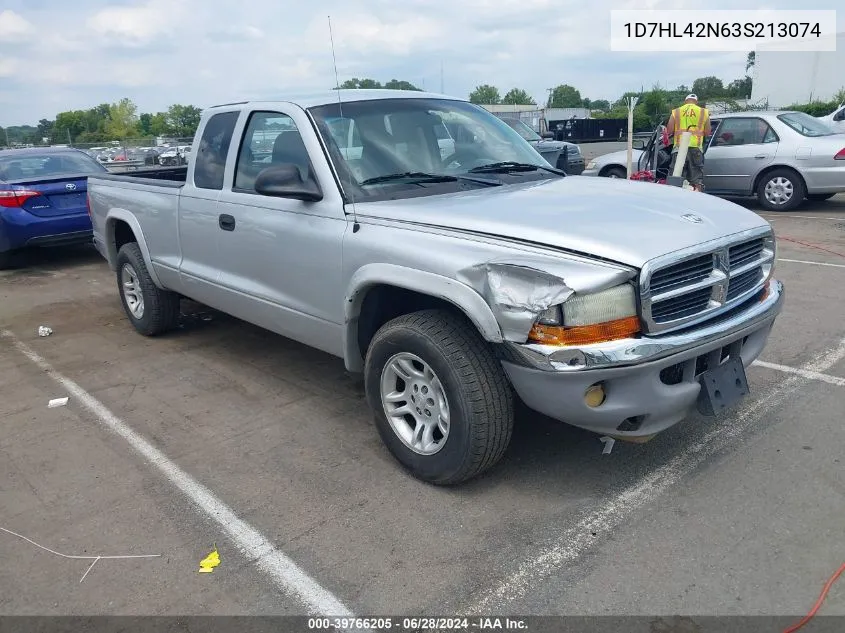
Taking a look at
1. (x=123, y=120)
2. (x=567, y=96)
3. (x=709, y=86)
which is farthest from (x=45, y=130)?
(x=567, y=96)

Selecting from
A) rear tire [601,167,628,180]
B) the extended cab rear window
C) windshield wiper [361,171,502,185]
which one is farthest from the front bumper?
rear tire [601,167,628,180]

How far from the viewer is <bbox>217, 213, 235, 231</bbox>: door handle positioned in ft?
15.0

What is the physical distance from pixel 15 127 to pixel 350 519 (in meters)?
45.0

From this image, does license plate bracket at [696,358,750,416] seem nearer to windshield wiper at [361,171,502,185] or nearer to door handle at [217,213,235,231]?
windshield wiper at [361,171,502,185]

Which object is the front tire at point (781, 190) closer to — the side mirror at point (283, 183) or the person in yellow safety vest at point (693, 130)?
the person in yellow safety vest at point (693, 130)

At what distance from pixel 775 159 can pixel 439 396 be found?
10052 mm

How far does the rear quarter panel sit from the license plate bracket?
3847 mm

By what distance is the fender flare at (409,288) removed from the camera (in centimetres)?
299

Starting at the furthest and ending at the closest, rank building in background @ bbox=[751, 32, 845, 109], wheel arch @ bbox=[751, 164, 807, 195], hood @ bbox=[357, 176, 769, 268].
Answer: building in background @ bbox=[751, 32, 845, 109] < wheel arch @ bbox=[751, 164, 807, 195] < hood @ bbox=[357, 176, 769, 268]

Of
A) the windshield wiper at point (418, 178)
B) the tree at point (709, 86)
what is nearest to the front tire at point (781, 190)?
the windshield wiper at point (418, 178)

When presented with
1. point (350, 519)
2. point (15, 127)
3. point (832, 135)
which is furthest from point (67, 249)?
point (15, 127)

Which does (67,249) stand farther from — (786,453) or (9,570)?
(786,453)

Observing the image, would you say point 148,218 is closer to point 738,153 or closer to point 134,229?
point 134,229

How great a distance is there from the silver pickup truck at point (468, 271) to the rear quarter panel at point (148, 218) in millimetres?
504
